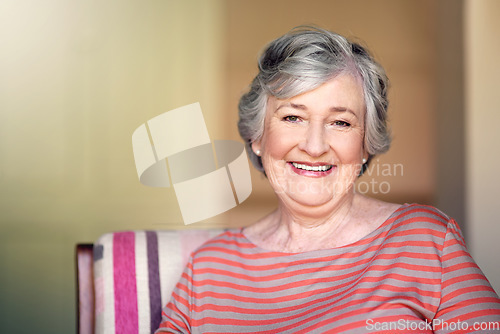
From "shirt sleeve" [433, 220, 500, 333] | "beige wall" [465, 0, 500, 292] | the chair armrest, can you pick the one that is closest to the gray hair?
"shirt sleeve" [433, 220, 500, 333]

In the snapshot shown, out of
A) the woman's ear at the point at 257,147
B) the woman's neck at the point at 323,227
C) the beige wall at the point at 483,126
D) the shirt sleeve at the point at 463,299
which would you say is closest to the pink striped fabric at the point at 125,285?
the woman's neck at the point at 323,227

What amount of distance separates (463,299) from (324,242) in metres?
0.43

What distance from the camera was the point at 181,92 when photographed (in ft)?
10.9

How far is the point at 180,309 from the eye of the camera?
163 centimetres

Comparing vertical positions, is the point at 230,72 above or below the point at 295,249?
above

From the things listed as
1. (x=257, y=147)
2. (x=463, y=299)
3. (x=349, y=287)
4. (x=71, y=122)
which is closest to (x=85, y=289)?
(x=257, y=147)

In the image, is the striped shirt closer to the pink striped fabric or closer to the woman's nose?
the pink striped fabric

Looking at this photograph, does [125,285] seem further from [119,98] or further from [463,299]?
[119,98]

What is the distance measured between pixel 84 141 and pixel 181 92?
63cm

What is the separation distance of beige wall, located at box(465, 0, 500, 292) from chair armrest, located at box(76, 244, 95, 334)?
5.98 ft

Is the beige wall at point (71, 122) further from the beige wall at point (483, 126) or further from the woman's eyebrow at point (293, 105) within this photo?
the woman's eyebrow at point (293, 105)

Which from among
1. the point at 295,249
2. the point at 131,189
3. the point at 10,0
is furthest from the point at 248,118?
the point at 10,0

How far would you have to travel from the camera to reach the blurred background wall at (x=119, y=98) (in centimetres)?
322

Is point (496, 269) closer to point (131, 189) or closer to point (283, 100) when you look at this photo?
point (283, 100)
